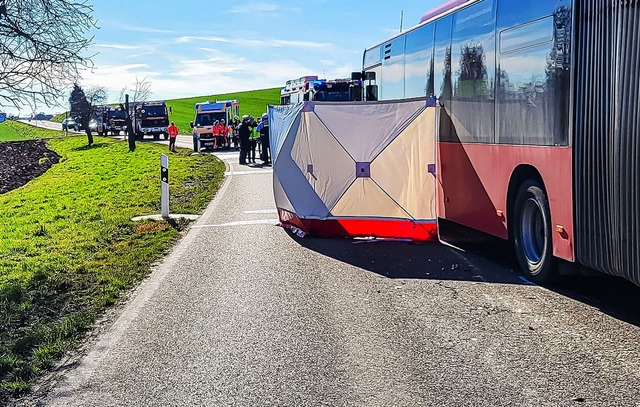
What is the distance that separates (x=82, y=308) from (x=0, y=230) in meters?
9.59

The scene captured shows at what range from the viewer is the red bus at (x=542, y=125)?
7.07 m

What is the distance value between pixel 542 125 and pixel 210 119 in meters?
38.4

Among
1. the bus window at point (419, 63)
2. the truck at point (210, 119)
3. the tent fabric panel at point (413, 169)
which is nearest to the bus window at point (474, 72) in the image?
the tent fabric panel at point (413, 169)

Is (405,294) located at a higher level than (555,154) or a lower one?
lower

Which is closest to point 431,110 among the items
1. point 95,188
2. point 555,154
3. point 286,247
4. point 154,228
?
point 286,247

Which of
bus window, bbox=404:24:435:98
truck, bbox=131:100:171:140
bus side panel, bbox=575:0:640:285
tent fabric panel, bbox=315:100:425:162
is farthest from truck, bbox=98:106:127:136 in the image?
bus side panel, bbox=575:0:640:285

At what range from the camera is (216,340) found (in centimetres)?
713

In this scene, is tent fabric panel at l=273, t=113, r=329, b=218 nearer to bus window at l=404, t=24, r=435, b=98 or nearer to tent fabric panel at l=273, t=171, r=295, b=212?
tent fabric panel at l=273, t=171, r=295, b=212

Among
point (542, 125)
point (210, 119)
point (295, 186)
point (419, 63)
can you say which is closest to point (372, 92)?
point (419, 63)

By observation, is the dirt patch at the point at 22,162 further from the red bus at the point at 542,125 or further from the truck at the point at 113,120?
the red bus at the point at 542,125

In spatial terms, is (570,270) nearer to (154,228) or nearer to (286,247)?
(286,247)

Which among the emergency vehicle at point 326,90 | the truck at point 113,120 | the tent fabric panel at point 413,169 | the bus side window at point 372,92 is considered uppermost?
the truck at point 113,120

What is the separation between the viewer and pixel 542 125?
345 inches

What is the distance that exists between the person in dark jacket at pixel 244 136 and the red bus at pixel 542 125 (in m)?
18.3
